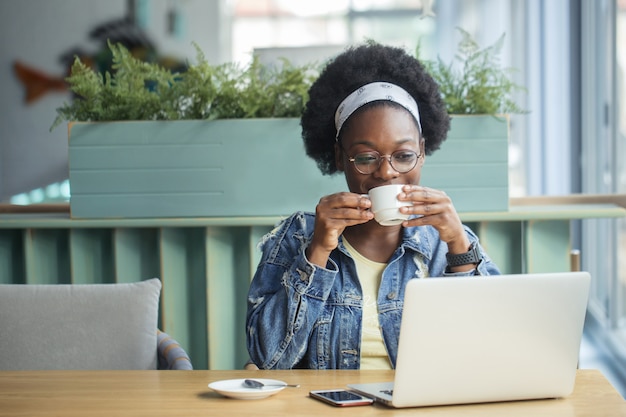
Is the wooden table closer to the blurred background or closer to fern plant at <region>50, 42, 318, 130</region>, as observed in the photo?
fern plant at <region>50, 42, 318, 130</region>

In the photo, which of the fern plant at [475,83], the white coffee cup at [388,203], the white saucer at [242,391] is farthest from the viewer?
the fern plant at [475,83]

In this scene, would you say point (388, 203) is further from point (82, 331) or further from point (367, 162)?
point (82, 331)

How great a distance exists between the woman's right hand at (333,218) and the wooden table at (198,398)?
0.91ft

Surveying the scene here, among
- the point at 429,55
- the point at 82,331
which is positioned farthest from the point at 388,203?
the point at 429,55

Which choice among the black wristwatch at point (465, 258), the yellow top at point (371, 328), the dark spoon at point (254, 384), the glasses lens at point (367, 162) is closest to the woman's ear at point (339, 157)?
the glasses lens at point (367, 162)

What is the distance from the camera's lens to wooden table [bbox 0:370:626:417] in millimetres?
1246

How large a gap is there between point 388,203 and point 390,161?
0.22 metres

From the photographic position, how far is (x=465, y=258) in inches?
66.4

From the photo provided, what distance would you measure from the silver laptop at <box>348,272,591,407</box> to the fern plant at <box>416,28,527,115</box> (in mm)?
1118

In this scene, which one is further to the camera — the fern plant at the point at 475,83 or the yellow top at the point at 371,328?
the fern plant at the point at 475,83

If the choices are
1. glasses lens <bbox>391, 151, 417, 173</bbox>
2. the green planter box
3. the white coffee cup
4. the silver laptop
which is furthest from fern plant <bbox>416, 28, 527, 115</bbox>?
the silver laptop

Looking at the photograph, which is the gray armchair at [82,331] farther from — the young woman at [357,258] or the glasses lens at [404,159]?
the glasses lens at [404,159]

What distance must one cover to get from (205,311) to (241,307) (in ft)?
0.34

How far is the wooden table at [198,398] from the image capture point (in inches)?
49.1
